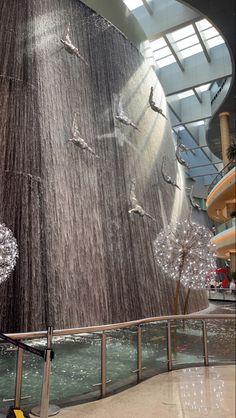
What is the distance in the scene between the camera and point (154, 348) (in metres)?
4.28

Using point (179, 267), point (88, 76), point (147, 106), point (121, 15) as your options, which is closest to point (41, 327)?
point (179, 267)

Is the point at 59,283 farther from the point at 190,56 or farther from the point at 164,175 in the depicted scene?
the point at 190,56

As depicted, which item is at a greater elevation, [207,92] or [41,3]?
[207,92]

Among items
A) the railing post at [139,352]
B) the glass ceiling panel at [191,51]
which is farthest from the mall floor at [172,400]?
the glass ceiling panel at [191,51]

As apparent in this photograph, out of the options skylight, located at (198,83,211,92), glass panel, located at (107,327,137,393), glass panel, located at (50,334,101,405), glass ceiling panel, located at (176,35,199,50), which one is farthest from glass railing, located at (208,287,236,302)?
glass panel, located at (50,334,101,405)

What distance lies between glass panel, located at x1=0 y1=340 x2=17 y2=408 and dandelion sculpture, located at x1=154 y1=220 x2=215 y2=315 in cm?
619

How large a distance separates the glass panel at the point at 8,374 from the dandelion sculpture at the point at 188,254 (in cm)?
619

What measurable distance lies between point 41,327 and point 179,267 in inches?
147

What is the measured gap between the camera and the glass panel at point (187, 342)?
4.52 meters

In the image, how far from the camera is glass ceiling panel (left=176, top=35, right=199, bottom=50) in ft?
52.9

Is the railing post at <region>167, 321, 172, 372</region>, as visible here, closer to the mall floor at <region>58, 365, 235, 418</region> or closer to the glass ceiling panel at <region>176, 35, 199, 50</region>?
the mall floor at <region>58, 365, 235, 418</region>

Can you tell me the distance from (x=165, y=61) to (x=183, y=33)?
2.46 metres

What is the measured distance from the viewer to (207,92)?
66.7 ft

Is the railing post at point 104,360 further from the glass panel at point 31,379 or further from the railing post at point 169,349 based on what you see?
the railing post at point 169,349
